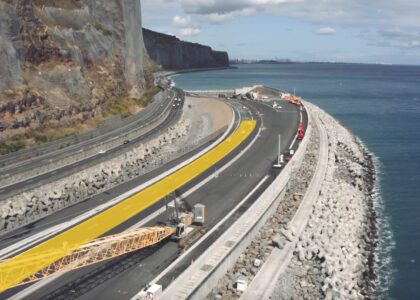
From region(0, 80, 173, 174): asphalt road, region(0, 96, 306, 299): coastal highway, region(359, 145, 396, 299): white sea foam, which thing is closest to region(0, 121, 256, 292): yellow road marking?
region(0, 96, 306, 299): coastal highway

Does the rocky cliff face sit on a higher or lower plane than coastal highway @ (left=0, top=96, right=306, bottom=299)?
higher

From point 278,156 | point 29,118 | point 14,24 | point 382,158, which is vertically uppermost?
point 14,24

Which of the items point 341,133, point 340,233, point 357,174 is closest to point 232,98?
point 341,133

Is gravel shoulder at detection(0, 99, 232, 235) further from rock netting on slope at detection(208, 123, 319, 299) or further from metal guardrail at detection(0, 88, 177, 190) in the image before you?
rock netting on slope at detection(208, 123, 319, 299)

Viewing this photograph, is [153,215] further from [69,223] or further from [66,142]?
[66,142]

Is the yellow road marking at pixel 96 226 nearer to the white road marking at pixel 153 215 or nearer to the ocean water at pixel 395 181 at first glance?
the white road marking at pixel 153 215

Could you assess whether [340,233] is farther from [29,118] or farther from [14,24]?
[14,24]

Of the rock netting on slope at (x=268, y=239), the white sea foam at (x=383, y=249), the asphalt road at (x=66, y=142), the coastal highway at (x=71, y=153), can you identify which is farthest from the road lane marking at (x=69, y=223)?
the white sea foam at (x=383, y=249)
